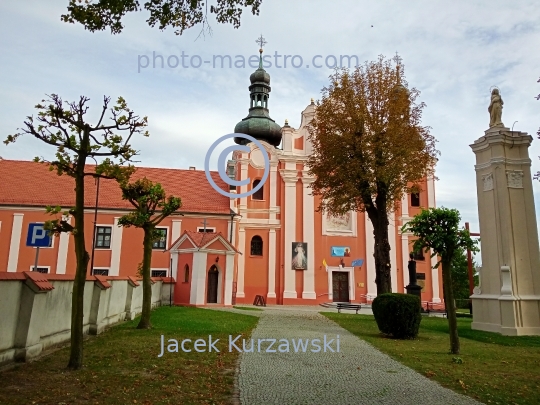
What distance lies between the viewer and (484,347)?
12320 millimetres

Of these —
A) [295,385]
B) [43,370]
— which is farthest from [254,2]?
[43,370]

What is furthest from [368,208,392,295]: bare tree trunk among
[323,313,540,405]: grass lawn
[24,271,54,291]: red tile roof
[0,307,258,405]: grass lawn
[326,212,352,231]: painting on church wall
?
[326,212,352,231]: painting on church wall

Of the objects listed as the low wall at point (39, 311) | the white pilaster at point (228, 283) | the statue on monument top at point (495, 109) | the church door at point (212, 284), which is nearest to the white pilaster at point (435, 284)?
the white pilaster at point (228, 283)

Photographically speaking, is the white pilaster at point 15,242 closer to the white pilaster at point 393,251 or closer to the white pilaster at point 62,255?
the white pilaster at point 62,255

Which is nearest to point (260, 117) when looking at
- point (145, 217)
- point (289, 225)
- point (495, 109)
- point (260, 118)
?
point (260, 118)

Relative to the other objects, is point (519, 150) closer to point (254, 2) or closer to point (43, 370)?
point (254, 2)

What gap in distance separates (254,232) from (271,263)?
2.68 meters

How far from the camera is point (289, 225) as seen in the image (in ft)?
114

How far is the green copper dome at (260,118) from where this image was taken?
130 ft

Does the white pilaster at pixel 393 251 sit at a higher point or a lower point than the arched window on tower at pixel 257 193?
lower

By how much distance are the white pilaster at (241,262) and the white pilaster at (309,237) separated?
4.52 metres

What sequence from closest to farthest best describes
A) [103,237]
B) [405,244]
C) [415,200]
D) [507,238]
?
1. [507,238]
2. [103,237]
3. [405,244]
4. [415,200]

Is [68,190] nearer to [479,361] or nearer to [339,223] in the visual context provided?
[339,223]

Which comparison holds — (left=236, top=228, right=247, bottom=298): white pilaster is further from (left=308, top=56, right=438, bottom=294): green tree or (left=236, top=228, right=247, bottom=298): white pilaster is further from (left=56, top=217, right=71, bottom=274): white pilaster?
(left=308, top=56, right=438, bottom=294): green tree
